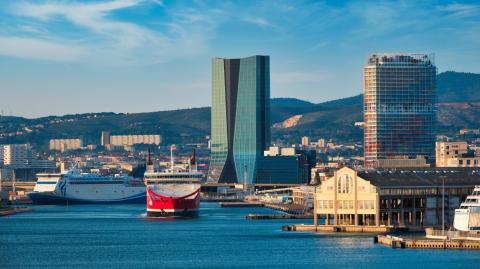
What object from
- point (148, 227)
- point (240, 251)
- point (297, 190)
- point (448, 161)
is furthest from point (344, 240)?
point (297, 190)

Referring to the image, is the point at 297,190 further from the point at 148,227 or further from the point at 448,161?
the point at 148,227

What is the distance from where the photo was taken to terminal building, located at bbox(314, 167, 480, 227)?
4400 inches

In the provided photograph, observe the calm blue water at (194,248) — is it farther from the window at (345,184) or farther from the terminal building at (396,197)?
the window at (345,184)

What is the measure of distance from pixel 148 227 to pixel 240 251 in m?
33.6

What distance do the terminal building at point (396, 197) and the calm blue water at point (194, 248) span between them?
13.0 ft

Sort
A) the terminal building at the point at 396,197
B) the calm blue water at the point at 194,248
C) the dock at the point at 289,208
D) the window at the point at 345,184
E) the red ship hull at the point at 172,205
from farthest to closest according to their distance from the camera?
the dock at the point at 289,208
the red ship hull at the point at 172,205
the window at the point at 345,184
the terminal building at the point at 396,197
the calm blue water at the point at 194,248

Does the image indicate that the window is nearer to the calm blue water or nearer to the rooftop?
the rooftop

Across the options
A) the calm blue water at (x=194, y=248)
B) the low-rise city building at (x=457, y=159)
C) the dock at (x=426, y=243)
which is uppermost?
the low-rise city building at (x=457, y=159)

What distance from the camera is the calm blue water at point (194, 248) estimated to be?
289ft

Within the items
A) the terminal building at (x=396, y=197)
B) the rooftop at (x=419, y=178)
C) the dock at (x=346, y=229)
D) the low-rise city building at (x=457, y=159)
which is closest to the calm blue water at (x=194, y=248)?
the dock at (x=346, y=229)

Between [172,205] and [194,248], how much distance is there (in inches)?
1927

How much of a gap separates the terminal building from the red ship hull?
39.0 meters

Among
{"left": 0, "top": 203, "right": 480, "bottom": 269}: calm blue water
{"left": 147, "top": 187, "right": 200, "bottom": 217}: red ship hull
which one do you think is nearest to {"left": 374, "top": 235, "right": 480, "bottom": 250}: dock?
{"left": 0, "top": 203, "right": 480, "bottom": 269}: calm blue water

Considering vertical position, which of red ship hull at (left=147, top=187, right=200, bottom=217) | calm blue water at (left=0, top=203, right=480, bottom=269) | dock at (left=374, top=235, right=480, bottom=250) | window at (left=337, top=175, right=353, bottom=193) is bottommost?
calm blue water at (left=0, top=203, right=480, bottom=269)
